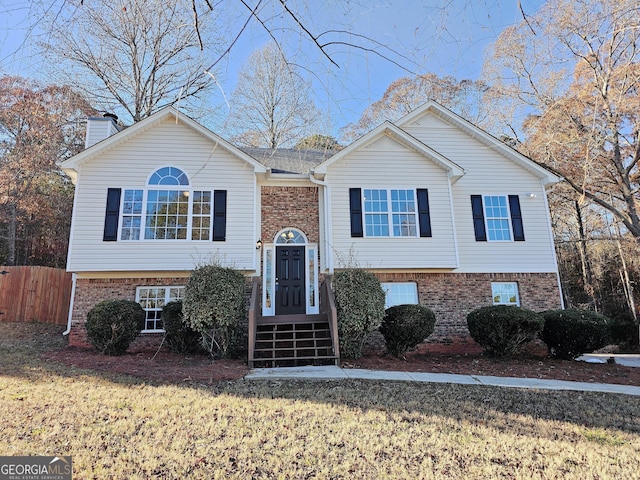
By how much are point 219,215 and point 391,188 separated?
16.4 feet

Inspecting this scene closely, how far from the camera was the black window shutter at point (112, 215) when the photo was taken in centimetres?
1019

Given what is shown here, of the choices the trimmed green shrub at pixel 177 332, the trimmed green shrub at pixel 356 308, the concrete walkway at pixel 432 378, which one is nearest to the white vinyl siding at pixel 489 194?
the trimmed green shrub at pixel 356 308

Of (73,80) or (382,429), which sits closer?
(382,429)

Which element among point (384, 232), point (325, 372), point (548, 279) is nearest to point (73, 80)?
point (384, 232)

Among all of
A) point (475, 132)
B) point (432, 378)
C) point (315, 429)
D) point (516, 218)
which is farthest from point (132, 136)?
point (516, 218)

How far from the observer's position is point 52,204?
62.2 feet

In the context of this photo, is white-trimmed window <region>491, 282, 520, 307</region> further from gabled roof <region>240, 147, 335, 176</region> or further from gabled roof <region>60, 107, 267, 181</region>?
gabled roof <region>60, 107, 267, 181</region>

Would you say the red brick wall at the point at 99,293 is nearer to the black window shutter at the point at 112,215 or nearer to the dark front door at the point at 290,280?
the black window shutter at the point at 112,215

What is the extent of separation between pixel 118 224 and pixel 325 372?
678 cm

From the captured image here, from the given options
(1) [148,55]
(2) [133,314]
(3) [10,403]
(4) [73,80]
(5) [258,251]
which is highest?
(4) [73,80]

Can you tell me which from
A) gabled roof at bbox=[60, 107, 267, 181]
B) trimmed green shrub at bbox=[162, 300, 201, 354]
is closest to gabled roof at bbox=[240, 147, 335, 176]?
gabled roof at bbox=[60, 107, 267, 181]

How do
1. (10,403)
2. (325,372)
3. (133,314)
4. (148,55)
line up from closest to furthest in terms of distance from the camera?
(10,403), (325,372), (133,314), (148,55)

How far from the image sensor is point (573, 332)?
962 centimetres

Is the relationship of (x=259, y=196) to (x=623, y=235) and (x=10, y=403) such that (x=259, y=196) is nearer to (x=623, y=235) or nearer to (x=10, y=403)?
(x=10, y=403)
